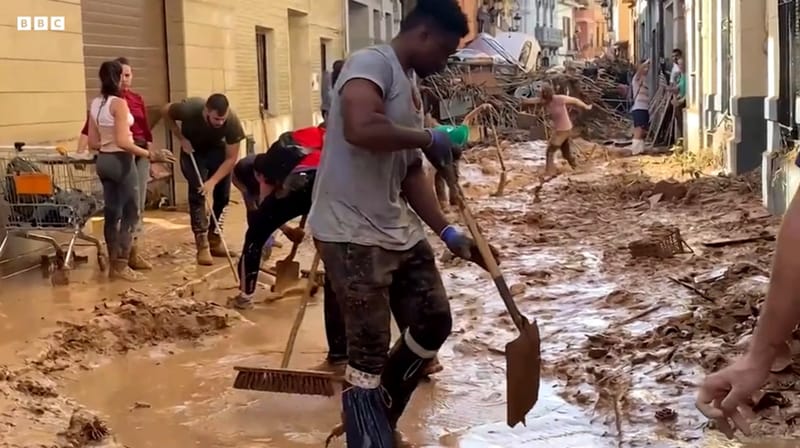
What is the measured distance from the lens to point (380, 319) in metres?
4.10

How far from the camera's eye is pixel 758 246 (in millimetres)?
9094

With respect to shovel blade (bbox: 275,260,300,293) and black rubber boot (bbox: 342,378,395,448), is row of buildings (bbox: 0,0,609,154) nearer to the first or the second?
black rubber boot (bbox: 342,378,395,448)

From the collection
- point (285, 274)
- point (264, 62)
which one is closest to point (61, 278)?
point (285, 274)

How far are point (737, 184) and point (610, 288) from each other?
5.54 metres

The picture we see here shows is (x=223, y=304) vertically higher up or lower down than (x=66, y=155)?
lower down

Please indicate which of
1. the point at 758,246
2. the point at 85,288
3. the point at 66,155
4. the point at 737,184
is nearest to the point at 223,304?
the point at 85,288

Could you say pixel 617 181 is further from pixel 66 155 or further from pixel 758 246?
pixel 66 155

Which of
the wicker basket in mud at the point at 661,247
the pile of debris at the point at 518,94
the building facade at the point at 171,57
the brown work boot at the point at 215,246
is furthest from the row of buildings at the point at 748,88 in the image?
the building facade at the point at 171,57

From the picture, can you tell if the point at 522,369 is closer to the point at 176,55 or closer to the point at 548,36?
the point at 176,55

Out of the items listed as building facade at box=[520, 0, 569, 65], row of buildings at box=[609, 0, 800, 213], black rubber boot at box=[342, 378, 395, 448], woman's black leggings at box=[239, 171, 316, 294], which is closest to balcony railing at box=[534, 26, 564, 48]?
building facade at box=[520, 0, 569, 65]

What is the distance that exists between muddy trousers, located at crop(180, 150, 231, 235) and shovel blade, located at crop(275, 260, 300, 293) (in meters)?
1.44

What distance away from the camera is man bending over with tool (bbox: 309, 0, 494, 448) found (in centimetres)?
402

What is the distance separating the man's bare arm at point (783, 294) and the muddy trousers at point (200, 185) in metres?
7.27

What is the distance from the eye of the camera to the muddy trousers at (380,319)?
408 cm
